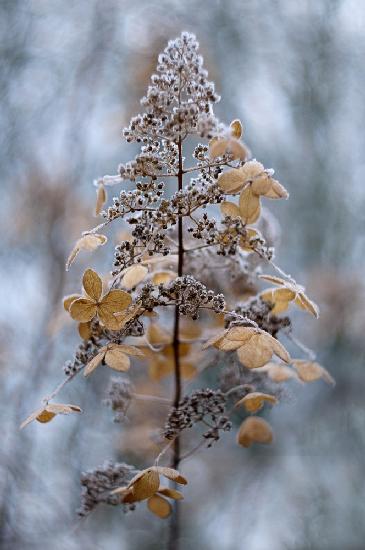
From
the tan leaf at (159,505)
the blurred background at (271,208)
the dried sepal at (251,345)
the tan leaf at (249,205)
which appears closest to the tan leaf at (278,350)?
the dried sepal at (251,345)

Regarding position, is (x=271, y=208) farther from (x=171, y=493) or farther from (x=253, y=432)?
(x=171, y=493)

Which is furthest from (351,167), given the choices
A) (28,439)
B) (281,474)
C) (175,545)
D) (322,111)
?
(175,545)

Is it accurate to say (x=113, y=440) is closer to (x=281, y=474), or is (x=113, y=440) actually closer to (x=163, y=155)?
(x=281, y=474)

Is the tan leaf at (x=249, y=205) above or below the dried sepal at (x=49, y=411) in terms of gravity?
above

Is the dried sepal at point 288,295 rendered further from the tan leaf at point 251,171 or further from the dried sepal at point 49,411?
the dried sepal at point 49,411

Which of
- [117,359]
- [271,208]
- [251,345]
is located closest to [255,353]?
[251,345]
